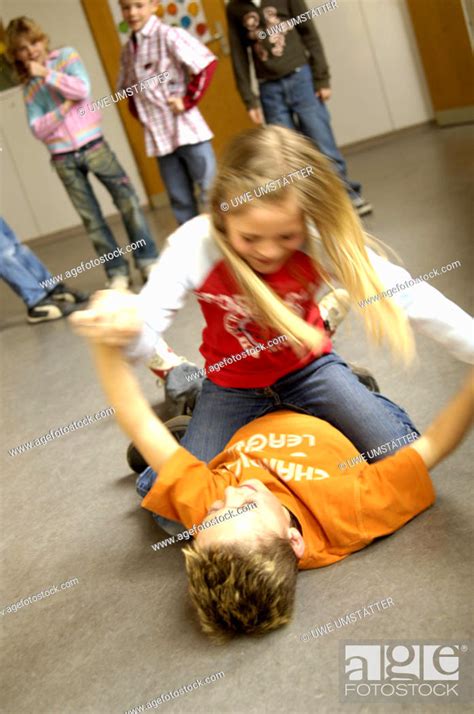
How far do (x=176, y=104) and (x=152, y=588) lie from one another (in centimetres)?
240

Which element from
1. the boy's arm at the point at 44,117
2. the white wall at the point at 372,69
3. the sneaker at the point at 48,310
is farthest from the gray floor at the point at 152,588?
the white wall at the point at 372,69

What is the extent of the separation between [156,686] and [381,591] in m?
0.39

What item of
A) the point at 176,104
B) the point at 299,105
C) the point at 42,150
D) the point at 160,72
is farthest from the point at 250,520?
the point at 42,150

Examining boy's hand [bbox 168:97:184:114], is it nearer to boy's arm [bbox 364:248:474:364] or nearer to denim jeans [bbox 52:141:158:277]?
denim jeans [bbox 52:141:158:277]

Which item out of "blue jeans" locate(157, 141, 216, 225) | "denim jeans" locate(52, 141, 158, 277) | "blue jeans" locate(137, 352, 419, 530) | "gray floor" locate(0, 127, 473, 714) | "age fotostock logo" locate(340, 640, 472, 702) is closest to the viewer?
"age fotostock logo" locate(340, 640, 472, 702)

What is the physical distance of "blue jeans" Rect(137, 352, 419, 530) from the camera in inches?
63.4

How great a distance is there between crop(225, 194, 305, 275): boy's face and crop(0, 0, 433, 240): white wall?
489 cm

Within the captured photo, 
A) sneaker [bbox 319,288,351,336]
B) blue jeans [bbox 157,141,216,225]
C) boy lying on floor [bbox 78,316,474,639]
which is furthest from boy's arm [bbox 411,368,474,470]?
blue jeans [bbox 157,141,216,225]

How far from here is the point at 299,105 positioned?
3756 millimetres

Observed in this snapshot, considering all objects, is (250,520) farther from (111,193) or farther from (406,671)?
(111,193)

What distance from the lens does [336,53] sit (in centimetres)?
598

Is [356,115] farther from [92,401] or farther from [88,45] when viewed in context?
[92,401]

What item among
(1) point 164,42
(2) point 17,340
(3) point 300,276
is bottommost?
(2) point 17,340

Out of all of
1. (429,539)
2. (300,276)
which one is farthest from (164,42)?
(429,539)
